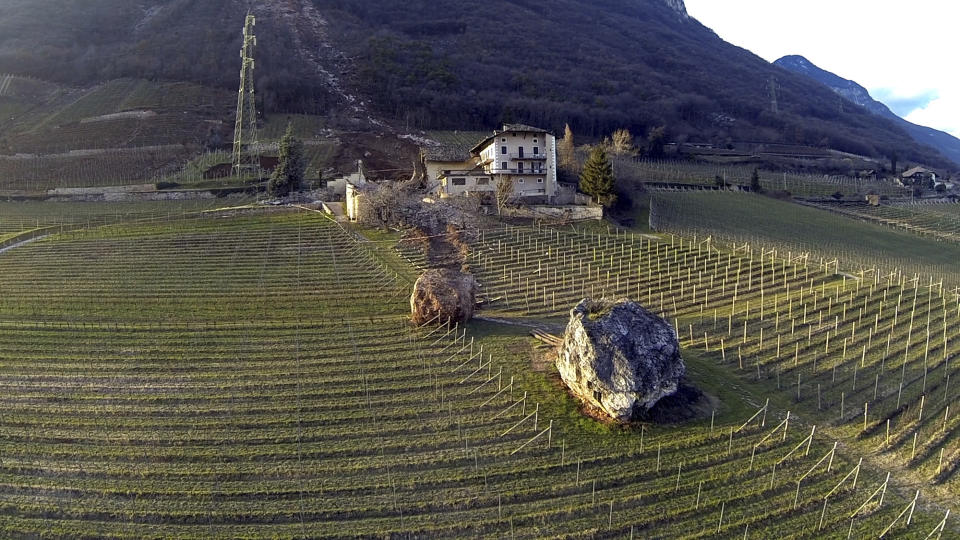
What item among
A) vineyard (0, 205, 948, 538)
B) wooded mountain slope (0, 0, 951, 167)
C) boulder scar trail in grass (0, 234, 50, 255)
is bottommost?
vineyard (0, 205, 948, 538)

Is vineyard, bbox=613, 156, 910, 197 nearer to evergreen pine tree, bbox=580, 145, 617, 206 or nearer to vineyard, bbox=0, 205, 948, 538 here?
evergreen pine tree, bbox=580, 145, 617, 206

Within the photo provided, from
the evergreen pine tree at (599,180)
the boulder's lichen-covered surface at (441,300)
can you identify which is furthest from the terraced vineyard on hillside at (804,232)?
the boulder's lichen-covered surface at (441,300)

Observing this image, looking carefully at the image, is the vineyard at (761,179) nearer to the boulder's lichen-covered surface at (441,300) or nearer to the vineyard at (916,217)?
the vineyard at (916,217)

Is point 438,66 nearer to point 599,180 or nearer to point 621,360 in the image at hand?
point 599,180

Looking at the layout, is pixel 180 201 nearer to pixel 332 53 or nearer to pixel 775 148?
pixel 332 53

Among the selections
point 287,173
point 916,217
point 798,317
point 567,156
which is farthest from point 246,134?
point 916,217

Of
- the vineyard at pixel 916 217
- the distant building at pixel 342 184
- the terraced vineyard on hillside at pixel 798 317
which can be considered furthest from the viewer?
the vineyard at pixel 916 217

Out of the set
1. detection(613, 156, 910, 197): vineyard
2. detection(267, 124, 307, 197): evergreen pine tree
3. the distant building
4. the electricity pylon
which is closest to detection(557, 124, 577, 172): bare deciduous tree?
detection(613, 156, 910, 197): vineyard
